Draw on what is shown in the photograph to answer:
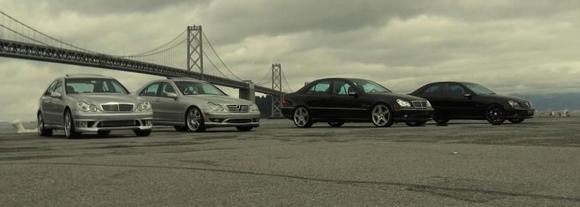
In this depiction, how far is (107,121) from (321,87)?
605 cm

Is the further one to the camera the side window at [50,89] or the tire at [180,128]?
the tire at [180,128]

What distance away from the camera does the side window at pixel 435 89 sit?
59.2 ft

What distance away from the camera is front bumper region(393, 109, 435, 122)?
15453mm

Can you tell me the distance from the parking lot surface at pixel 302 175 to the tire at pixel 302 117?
24.8ft

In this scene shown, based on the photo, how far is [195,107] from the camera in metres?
15.0

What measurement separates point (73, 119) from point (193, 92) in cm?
352

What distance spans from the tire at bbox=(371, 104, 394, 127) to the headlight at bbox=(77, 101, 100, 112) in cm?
658

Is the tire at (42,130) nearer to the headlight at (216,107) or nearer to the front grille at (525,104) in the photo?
the headlight at (216,107)

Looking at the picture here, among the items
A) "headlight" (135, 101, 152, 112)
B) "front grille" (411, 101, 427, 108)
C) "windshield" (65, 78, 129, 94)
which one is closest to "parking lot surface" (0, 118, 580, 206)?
"headlight" (135, 101, 152, 112)

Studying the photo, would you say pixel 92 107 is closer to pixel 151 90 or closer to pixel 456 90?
pixel 151 90

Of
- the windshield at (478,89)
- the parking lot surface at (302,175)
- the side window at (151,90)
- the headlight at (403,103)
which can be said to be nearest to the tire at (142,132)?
the side window at (151,90)

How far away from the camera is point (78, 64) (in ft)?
A: 252

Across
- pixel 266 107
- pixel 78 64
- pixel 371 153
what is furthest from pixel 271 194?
pixel 266 107

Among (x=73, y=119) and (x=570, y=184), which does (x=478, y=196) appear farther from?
(x=73, y=119)
